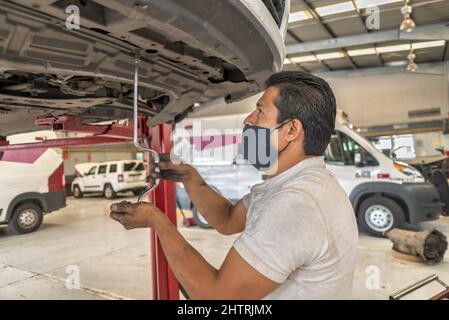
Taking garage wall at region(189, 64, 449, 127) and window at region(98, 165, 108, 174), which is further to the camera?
window at region(98, 165, 108, 174)

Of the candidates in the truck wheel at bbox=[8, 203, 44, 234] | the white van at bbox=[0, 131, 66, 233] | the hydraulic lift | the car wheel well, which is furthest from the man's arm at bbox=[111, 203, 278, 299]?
the truck wheel at bbox=[8, 203, 44, 234]

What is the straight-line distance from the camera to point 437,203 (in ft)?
15.8

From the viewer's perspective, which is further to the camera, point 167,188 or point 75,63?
point 167,188

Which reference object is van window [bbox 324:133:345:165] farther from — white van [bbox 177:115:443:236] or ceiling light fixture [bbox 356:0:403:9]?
ceiling light fixture [bbox 356:0:403:9]

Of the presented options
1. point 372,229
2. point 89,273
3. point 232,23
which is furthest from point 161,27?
point 372,229

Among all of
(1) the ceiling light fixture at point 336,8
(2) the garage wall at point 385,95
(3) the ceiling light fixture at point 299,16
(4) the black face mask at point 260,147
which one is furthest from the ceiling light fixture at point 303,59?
(4) the black face mask at point 260,147

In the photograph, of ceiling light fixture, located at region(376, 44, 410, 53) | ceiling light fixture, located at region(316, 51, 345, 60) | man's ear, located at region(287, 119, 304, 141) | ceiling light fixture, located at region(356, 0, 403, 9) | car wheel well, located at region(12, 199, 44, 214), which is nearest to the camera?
man's ear, located at region(287, 119, 304, 141)

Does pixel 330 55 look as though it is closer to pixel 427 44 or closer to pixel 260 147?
pixel 427 44

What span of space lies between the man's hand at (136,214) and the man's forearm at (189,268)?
6 cm

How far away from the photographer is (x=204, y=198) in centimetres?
147

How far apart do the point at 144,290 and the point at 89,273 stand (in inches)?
36.8

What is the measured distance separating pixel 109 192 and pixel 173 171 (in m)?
10.6

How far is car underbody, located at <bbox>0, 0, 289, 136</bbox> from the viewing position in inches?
30.4
